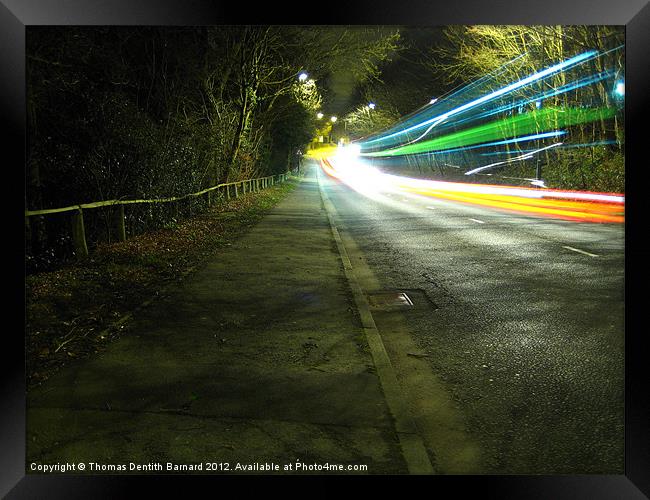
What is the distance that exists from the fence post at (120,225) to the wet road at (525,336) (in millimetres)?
5079

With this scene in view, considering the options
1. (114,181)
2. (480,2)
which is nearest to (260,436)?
(480,2)

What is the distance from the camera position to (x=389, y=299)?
8.78m

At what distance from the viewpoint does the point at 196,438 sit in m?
→ 3.94

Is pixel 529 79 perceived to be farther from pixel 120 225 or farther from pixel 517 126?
pixel 120 225

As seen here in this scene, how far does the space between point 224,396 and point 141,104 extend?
1696cm

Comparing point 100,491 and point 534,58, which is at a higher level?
point 534,58

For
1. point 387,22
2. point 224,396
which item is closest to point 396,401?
point 224,396

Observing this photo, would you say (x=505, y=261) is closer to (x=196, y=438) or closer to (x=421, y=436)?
(x=421, y=436)

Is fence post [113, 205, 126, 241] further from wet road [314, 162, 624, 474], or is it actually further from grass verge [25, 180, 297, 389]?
wet road [314, 162, 624, 474]

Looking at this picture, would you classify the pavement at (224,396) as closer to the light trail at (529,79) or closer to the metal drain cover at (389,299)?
the metal drain cover at (389,299)

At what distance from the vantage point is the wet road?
4113mm

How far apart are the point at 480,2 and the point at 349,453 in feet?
8.58

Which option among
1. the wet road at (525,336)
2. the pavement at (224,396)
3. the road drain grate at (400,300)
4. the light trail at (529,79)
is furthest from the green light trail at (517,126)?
the pavement at (224,396)

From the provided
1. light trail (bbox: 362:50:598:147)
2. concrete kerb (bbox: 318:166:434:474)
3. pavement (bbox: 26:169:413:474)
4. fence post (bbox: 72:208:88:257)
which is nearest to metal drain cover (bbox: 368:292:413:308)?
concrete kerb (bbox: 318:166:434:474)
